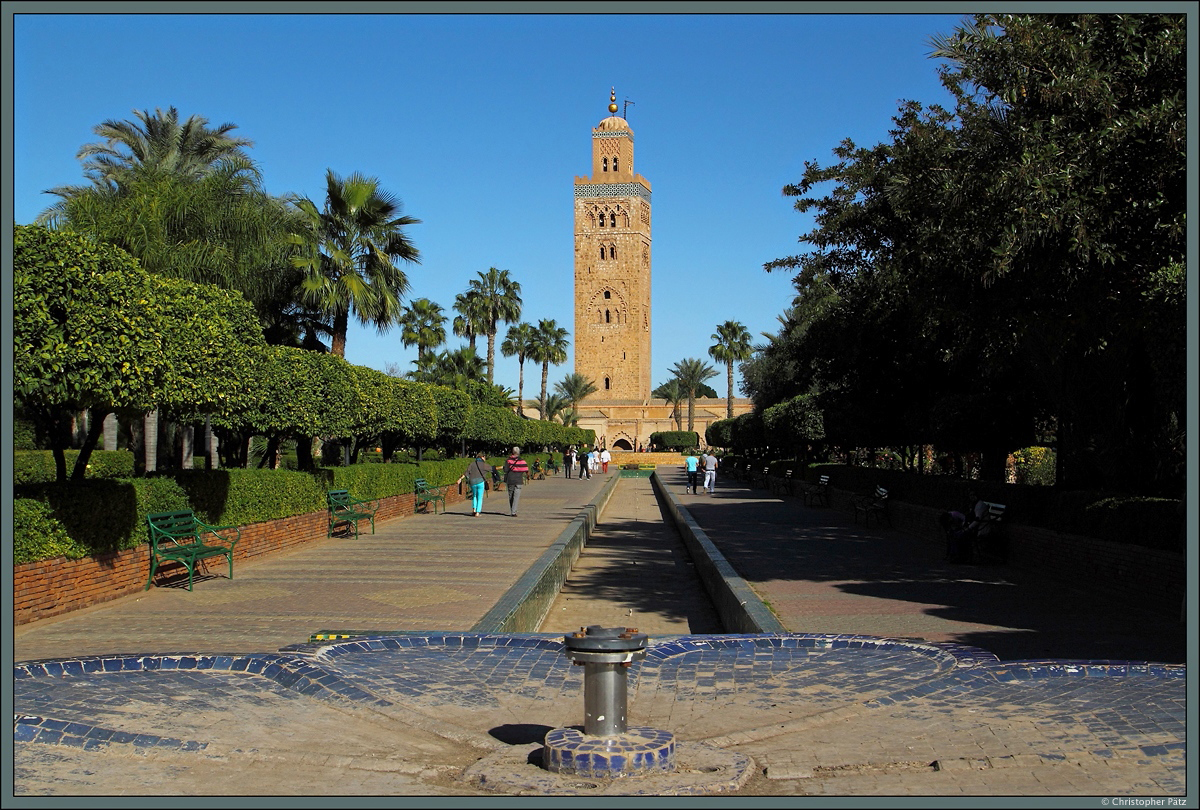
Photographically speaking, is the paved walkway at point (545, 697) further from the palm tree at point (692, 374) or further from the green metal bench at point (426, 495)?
the palm tree at point (692, 374)

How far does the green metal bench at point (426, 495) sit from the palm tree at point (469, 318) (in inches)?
1204

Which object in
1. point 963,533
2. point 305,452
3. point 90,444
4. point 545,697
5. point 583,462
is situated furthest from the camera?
point 583,462

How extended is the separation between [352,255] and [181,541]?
13.4 metres

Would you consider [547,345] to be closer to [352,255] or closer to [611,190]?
[611,190]

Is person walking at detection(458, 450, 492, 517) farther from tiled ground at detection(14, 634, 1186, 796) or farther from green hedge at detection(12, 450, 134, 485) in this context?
tiled ground at detection(14, 634, 1186, 796)

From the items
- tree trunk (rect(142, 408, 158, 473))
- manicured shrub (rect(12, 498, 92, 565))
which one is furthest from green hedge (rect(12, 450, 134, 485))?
manicured shrub (rect(12, 498, 92, 565))

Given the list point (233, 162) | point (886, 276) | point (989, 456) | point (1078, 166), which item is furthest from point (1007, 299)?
point (233, 162)

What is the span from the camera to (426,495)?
75.2 feet

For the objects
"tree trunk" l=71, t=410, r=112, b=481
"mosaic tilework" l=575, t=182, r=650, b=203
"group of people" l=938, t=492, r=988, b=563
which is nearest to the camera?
"tree trunk" l=71, t=410, r=112, b=481

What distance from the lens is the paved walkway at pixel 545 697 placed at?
14.9ft

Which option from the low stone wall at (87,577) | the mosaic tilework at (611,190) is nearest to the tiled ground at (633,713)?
the low stone wall at (87,577)

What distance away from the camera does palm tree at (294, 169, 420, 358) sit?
22891 mm

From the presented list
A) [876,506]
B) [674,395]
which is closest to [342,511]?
[876,506]

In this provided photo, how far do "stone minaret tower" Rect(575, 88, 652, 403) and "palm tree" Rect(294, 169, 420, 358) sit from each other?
68591mm
